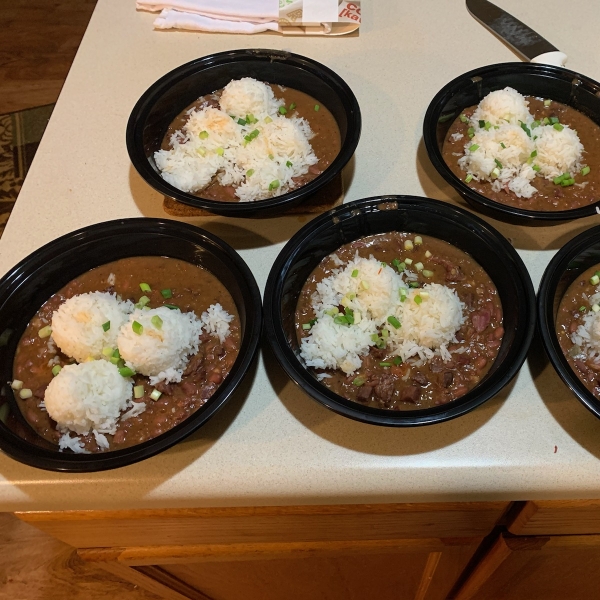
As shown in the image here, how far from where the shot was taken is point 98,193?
4.74 ft

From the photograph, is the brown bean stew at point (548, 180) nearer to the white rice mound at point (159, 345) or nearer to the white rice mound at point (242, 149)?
the white rice mound at point (242, 149)

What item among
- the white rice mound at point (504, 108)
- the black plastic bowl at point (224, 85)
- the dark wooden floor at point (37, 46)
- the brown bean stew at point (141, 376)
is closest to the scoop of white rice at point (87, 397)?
the brown bean stew at point (141, 376)

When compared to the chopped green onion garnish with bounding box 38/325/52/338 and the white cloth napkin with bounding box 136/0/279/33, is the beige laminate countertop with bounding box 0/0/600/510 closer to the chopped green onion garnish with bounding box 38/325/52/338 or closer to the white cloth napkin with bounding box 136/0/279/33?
the white cloth napkin with bounding box 136/0/279/33

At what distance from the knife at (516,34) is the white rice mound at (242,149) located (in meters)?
0.73

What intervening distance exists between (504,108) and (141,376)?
113 centimetres

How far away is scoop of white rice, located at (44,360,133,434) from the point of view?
987 mm

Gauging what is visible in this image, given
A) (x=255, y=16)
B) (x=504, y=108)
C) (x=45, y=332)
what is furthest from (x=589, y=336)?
(x=255, y=16)

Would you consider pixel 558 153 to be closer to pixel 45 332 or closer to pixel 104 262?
pixel 104 262

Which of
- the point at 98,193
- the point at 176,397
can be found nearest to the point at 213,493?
the point at 176,397

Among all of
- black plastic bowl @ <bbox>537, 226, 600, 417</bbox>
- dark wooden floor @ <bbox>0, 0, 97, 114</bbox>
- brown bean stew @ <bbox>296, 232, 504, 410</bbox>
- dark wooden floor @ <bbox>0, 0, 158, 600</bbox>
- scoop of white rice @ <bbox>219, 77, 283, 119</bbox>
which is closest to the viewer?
black plastic bowl @ <bbox>537, 226, 600, 417</bbox>

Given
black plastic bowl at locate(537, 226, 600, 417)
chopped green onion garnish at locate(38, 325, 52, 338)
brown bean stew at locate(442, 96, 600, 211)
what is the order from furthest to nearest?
brown bean stew at locate(442, 96, 600, 211), chopped green onion garnish at locate(38, 325, 52, 338), black plastic bowl at locate(537, 226, 600, 417)

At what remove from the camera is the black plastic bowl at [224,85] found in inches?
48.9

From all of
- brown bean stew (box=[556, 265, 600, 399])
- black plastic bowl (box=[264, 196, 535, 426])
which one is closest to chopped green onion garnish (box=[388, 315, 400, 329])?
black plastic bowl (box=[264, 196, 535, 426])

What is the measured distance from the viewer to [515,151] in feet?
4.44
